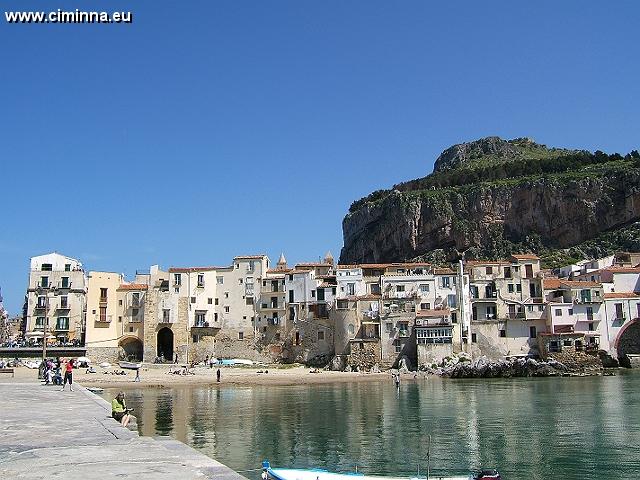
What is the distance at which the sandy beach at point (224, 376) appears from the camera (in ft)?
204

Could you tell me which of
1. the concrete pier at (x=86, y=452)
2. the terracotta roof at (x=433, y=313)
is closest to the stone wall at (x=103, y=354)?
the terracotta roof at (x=433, y=313)

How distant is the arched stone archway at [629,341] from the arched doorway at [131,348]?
57.9m

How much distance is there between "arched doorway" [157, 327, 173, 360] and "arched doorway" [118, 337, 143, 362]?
8.29 feet

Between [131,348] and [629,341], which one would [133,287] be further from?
[629,341]

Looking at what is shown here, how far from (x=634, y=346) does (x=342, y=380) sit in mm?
36682

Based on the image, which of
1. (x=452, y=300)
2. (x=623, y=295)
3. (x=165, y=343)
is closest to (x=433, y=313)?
(x=452, y=300)

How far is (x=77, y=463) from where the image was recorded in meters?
12.9

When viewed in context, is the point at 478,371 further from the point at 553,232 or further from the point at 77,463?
the point at 553,232

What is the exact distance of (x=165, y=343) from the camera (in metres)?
84.4

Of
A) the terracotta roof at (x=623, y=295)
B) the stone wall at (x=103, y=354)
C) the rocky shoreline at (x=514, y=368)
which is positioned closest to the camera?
the rocky shoreline at (x=514, y=368)

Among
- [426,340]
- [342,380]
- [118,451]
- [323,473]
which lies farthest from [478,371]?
[118,451]

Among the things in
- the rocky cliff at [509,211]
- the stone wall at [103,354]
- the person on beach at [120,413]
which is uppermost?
the rocky cliff at [509,211]

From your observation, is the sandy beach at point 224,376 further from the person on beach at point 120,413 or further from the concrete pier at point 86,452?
the concrete pier at point 86,452

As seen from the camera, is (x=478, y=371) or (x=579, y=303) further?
(x=579, y=303)
